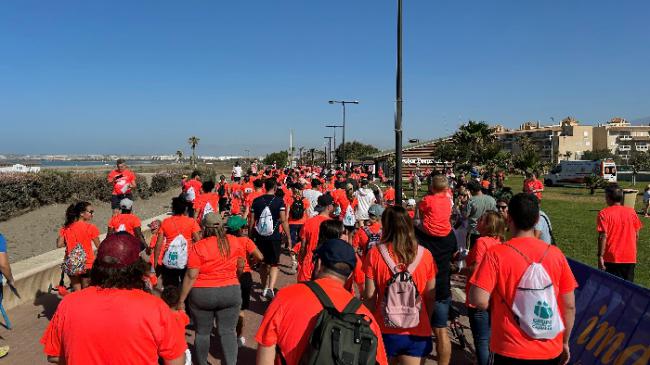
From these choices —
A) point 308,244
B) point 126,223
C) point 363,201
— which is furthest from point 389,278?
point 363,201

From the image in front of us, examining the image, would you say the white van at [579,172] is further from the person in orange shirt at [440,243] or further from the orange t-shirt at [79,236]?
the orange t-shirt at [79,236]

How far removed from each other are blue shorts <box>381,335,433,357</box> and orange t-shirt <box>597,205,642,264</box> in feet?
12.4

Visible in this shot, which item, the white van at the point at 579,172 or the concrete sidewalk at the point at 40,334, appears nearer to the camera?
the concrete sidewalk at the point at 40,334

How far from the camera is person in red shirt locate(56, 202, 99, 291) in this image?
5.78m

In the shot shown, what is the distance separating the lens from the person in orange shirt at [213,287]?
13.6ft

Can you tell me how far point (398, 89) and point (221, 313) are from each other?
20.8 feet

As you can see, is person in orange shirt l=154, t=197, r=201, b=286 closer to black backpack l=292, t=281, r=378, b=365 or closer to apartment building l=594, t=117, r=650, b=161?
black backpack l=292, t=281, r=378, b=365

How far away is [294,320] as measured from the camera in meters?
2.23

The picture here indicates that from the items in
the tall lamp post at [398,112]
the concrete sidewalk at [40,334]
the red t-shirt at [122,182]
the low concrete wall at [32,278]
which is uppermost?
the tall lamp post at [398,112]

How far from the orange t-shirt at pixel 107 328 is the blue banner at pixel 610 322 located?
369 cm

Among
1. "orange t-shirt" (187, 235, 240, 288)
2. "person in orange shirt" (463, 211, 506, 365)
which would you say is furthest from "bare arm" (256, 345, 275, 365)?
"person in orange shirt" (463, 211, 506, 365)

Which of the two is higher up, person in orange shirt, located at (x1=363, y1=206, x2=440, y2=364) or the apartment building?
the apartment building

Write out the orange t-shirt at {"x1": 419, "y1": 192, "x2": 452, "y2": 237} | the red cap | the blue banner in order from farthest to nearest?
Result: the orange t-shirt at {"x1": 419, "y1": 192, "x2": 452, "y2": 237} < the blue banner < the red cap

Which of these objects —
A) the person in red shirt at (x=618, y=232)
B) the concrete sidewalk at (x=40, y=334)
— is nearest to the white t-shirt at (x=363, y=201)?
the concrete sidewalk at (x=40, y=334)
